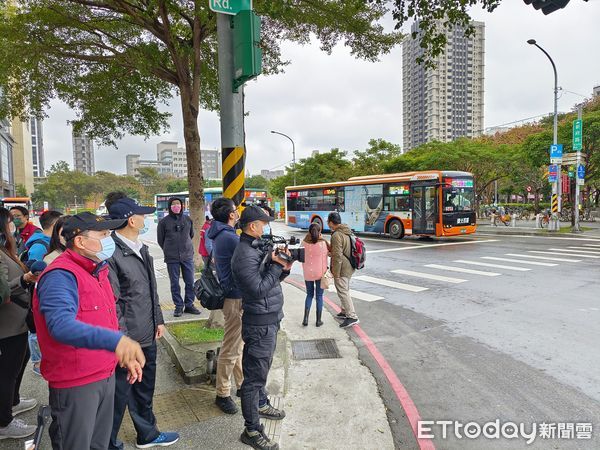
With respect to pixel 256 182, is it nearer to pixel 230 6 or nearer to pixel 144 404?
pixel 230 6

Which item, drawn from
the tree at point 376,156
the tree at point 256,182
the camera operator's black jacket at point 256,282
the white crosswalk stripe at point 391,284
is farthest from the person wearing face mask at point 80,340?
the tree at point 256,182

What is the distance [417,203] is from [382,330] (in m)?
12.5

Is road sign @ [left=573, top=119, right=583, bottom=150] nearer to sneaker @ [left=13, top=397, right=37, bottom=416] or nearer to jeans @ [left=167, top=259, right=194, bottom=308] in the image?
jeans @ [left=167, top=259, right=194, bottom=308]

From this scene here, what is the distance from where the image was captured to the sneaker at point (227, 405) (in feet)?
11.7

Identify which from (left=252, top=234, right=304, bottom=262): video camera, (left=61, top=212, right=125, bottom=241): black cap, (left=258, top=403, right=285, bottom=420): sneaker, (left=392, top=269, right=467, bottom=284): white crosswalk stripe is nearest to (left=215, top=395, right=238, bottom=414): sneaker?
(left=258, top=403, right=285, bottom=420): sneaker

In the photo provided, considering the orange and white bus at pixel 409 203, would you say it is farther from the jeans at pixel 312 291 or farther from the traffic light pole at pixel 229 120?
the traffic light pole at pixel 229 120

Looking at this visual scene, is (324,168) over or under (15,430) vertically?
over

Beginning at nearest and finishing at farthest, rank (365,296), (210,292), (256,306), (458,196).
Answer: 1. (256,306)
2. (210,292)
3. (365,296)
4. (458,196)

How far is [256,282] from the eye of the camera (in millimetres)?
3061

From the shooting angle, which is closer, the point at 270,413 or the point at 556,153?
the point at 270,413

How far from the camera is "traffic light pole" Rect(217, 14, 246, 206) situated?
465cm

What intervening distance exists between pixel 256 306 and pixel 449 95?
117194 millimetres

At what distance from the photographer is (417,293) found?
8523 mm

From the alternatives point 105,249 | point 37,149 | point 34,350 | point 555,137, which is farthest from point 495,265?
point 37,149
